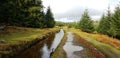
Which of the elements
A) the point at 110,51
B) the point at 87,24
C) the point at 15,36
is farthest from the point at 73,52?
the point at 87,24

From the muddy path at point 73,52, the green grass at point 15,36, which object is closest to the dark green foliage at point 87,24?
the green grass at point 15,36

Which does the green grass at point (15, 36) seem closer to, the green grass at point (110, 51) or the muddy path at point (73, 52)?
the muddy path at point (73, 52)

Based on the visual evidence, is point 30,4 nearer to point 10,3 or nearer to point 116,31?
point 116,31

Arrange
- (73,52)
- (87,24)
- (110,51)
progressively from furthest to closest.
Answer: (87,24) < (110,51) < (73,52)

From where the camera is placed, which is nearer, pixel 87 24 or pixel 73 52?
pixel 73 52

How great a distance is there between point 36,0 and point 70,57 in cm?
4361

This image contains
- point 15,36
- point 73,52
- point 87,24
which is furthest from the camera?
point 87,24

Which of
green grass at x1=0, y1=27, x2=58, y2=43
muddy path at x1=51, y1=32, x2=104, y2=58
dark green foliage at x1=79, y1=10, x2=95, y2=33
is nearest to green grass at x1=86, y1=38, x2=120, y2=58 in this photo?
muddy path at x1=51, y1=32, x2=104, y2=58

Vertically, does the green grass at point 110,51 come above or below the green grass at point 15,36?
below

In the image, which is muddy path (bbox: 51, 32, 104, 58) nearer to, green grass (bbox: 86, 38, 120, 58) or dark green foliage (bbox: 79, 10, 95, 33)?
green grass (bbox: 86, 38, 120, 58)

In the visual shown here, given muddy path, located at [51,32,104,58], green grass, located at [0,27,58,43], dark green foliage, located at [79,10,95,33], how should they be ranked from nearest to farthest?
muddy path, located at [51,32,104,58]
green grass, located at [0,27,58,43]
dark green foliage, located at [79,10,95,33]

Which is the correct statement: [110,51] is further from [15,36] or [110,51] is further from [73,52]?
[15,36]

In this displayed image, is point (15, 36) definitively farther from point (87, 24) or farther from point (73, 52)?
point (87, 24)

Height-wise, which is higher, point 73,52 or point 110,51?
point 110,51
